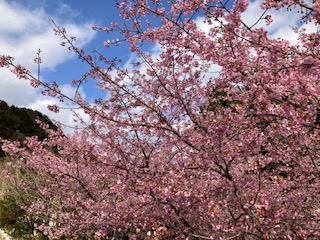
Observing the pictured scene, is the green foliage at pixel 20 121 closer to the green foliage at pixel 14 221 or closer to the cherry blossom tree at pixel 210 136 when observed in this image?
the green foliage at pixel 14 221

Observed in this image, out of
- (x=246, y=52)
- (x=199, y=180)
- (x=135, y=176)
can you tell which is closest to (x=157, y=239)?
(x=199, y=180)

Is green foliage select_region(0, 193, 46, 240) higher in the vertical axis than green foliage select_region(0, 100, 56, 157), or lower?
lower

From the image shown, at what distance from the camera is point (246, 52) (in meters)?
3.76

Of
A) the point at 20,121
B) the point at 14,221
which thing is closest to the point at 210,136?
the point at 14,221

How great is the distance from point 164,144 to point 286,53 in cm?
205

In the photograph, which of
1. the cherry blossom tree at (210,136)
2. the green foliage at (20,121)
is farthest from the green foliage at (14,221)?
the green foliage at (20,121)

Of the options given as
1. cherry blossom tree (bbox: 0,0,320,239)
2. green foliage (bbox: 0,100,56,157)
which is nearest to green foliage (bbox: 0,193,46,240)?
cherry blossom tree (bbox: 0,0,320,239)

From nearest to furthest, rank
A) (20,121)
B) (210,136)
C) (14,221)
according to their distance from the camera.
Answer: (210,136), (14,221), (20,121)

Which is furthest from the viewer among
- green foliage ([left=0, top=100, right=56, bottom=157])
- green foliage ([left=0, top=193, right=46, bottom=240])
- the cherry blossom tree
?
green foliage ([left=0, top=100, right=56, bottom=157])

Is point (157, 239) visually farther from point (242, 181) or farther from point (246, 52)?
point (246, 52)

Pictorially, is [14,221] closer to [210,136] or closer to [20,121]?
[210,136]

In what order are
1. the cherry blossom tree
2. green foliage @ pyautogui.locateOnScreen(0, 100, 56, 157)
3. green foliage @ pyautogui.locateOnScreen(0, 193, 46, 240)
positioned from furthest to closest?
green foliage @ pyautogui.locateOnScreen(0, 100, 56, 157)
green foliage @ pyautogui.locateOnScreen(0, 193, 46, 240)
the cherry blossom tree

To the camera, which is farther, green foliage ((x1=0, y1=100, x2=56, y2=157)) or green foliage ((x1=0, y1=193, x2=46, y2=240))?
green foliage ((x1=0, y1=100, x2=56, y2=157))

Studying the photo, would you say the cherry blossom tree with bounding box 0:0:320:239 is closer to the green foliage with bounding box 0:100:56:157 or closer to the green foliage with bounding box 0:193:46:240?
the green foliage with bounding box 0:193:46:240
